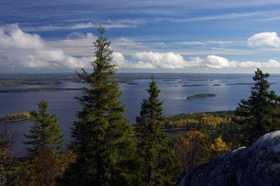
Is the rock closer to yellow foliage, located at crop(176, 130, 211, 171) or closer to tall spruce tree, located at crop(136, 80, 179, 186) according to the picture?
tall spruce tree, located at crop(136, 80, 179, 186)

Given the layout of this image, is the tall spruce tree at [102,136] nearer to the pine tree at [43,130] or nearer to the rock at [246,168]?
the rock at [246,168]

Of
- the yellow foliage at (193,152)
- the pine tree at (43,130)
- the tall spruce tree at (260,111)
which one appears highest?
the tall spruce tree at (260,111)

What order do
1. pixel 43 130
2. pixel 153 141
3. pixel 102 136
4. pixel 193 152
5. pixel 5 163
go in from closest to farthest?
1. pixel 102 136
2. pixel 5 163
3. pixel 153 141
4. pixel 43 130
5. pixel 193 152

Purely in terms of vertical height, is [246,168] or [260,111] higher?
[246,168]

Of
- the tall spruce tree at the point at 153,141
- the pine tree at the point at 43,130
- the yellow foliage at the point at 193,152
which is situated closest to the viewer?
the tall spruce tree at the point at 153,141

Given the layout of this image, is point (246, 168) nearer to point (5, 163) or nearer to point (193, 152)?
point (5, 163)

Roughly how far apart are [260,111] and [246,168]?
1551 cm

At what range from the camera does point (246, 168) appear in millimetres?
8547

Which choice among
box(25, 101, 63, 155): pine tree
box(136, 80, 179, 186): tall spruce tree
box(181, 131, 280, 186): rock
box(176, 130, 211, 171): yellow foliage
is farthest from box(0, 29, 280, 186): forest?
box(176, 130, 211, 171): yellow foliage

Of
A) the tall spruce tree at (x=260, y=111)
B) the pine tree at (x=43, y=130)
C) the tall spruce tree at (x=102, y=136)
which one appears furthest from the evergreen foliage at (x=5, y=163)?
the tall spruce tree at (x=260, y=111)

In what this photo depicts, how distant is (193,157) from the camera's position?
4372 centimetres

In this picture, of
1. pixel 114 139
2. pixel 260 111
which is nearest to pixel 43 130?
pixel 114 139

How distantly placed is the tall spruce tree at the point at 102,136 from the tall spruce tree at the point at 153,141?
6332mm

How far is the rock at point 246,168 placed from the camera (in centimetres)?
796
